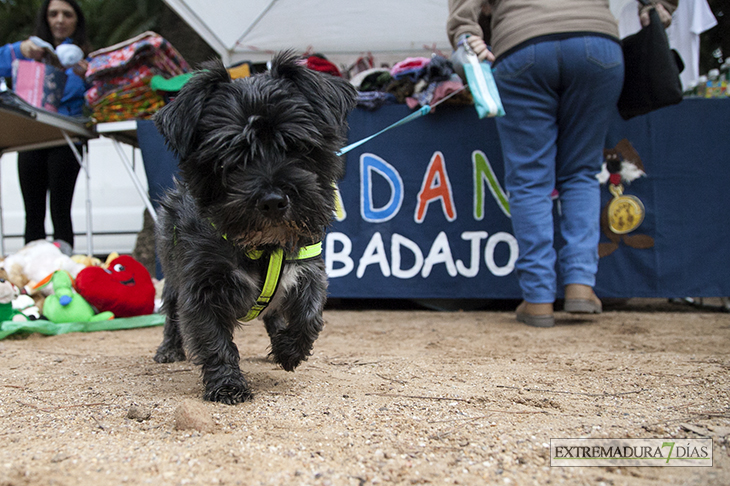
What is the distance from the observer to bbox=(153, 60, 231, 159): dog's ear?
184 cm

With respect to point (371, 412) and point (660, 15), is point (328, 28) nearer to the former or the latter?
point (660, 15)

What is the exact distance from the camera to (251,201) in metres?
1.72

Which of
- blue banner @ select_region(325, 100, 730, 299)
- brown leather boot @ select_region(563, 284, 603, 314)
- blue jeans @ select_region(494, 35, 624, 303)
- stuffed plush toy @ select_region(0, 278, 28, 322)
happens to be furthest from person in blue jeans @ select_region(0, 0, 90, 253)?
brown leather boot @ select_region(563, 284, 603, 314)

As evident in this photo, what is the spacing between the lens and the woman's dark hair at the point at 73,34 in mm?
4871

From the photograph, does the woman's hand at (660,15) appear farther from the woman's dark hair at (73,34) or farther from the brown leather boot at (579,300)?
the woman's dark hair at (73,34)

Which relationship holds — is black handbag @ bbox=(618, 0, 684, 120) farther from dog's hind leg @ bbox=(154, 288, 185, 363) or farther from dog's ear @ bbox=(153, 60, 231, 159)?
dog's hind leg @ bbox=(154, 288, 185, 363)

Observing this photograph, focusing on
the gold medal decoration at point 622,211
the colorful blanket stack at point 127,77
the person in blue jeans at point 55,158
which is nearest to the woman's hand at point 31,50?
the person in blue jeans at point 55,158

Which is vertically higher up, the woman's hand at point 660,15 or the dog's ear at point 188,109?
the woman's hand at point 660,15

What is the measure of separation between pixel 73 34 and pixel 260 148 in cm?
435

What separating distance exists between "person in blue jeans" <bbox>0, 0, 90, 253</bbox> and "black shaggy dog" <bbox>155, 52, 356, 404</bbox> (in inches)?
130

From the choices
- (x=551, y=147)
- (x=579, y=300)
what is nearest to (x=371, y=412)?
(x=579, y=300)

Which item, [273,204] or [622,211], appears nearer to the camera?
[273,204]

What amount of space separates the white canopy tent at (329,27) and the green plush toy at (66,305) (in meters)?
3.22

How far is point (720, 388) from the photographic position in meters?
1.93
